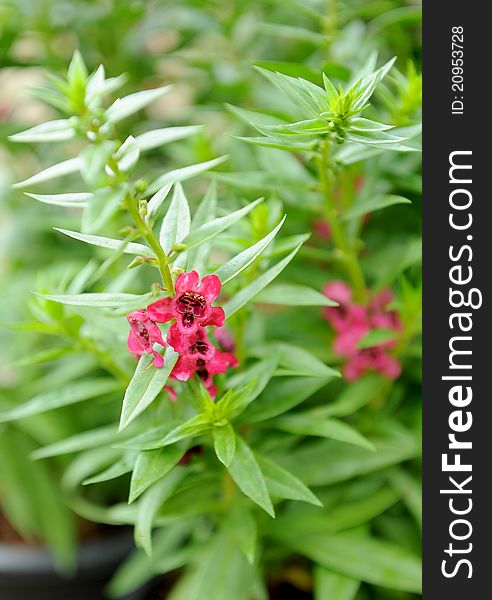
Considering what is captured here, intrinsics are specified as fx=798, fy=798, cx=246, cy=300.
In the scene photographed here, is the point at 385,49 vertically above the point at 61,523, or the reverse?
the point at 385,49

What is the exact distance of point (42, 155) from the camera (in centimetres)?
105

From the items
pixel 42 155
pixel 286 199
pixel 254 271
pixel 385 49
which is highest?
pixel 385 49

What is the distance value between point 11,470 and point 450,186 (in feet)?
2.17

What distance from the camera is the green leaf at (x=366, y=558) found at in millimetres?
728

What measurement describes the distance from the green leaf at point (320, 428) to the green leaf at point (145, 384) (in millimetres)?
191

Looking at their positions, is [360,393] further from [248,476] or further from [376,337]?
[248,476]

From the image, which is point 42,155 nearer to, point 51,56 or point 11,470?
point 51,56

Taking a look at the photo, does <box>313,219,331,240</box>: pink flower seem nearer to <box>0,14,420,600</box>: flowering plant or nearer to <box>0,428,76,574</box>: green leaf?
<box>0,14,420,600</box>: flowering plant

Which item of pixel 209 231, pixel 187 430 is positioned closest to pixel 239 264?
pixel 209 231

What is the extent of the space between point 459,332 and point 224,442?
0.22 meters

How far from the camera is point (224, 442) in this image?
566 millimetres

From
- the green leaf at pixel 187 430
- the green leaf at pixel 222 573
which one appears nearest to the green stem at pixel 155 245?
the green leaf at pixel 187 430

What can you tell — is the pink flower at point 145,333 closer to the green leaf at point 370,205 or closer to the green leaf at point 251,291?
the green leaf at point 251,291

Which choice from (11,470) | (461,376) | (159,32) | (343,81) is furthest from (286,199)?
(11,470)
